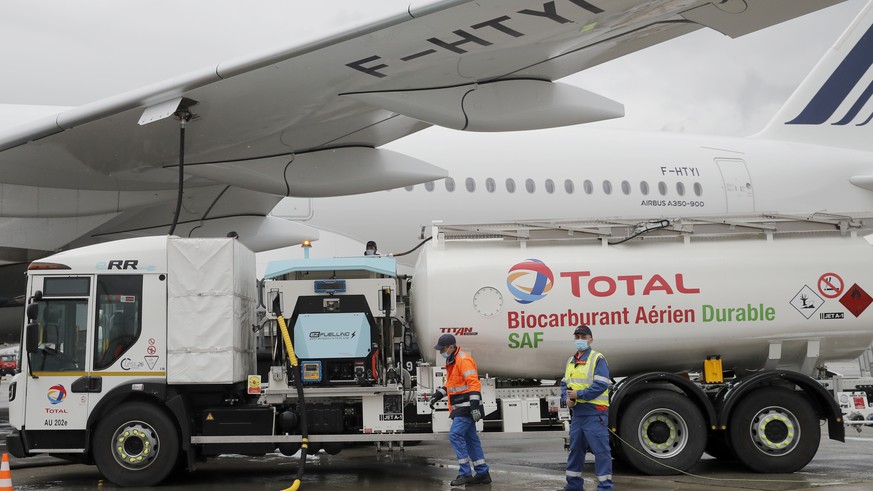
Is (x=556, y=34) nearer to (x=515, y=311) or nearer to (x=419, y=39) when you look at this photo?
(x=419, y=39)

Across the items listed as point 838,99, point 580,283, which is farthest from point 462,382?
point 838,99

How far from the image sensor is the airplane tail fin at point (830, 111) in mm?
17906

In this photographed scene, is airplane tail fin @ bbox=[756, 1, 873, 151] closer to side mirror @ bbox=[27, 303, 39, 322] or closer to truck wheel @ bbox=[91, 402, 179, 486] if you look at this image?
truck wheel @ bbox=[91, 402, 179, 486]

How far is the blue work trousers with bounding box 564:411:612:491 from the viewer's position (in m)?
8.54

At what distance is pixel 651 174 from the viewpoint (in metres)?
16.7

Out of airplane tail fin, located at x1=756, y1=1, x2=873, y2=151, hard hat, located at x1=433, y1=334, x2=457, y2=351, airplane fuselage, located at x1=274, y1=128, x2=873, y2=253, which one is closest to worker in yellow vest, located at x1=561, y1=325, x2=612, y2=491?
hard hat, located at x1=433, y1=334, x2=457, y2=351

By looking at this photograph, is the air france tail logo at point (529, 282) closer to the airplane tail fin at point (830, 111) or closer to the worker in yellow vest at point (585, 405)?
the worker in yellow vest at point (585, 405)

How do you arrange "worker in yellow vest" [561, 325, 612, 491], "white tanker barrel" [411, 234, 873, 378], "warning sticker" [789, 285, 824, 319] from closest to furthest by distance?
"worker in yellow vest" [561, 325, 612, 491] → "white tanker barrel" [411, 234, 873, 378] → "warning sticker" [789, 285, 824, 319]

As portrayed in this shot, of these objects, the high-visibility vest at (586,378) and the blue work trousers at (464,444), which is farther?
the blue work trousers at (464,444)

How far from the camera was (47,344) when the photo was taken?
9.39 meters

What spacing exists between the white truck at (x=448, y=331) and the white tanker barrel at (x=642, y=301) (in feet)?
0.08

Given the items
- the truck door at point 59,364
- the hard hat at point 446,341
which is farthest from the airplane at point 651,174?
the truck door at point 59,364

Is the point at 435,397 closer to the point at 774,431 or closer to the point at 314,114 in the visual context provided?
the point at 774,431

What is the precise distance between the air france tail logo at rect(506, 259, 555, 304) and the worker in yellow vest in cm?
102
